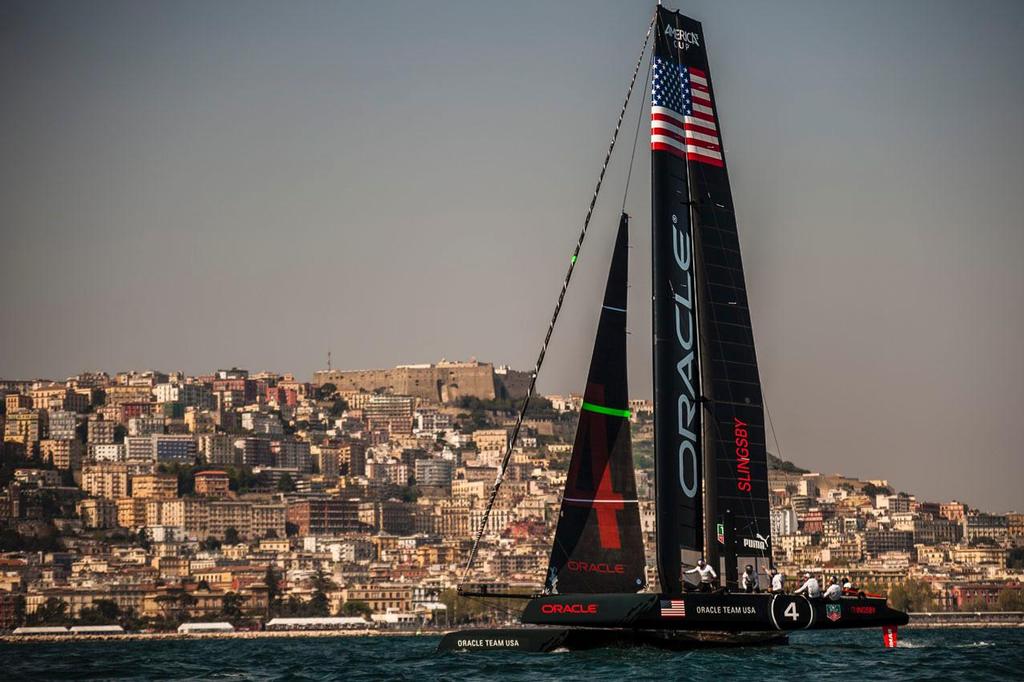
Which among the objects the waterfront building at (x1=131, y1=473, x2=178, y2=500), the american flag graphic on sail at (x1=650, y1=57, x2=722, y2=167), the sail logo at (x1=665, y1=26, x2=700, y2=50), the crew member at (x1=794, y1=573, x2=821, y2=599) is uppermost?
the waterfront building at (x1=131, y1=473, x2=178, y2=500)

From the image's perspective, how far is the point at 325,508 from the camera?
149000 mm

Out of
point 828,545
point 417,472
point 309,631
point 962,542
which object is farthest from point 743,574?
point 417,472

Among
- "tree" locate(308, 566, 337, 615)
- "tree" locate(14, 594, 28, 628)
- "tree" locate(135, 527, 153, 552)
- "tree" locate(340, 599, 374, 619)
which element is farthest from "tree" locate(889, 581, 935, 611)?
"tree" locate(135, 527, 153, 552)

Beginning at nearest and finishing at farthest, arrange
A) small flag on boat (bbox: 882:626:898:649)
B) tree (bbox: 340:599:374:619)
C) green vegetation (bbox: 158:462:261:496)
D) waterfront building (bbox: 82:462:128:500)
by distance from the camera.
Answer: small flag on boat (bbox: 882:626:898:649) < tree (bbox: 340:599:374:619) < waterfront building (bbox: 82:462:128:500) < green vegetation (bbox: 158:462:261:496)

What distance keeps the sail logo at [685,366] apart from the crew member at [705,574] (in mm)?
896

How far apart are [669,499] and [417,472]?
469ft

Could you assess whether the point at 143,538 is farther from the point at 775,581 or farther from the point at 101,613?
the point at 775,581

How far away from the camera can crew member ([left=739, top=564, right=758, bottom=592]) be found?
2614 centimetres

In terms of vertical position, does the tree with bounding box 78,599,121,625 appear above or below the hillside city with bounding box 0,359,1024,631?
below

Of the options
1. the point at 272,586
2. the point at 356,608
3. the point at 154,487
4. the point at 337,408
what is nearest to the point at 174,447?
the point at 154,487

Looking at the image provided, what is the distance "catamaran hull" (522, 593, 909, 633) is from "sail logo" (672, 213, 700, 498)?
165 cm

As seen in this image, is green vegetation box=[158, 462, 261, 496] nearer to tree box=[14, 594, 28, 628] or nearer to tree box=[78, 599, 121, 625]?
tree box=[14, 594, 28, 628]

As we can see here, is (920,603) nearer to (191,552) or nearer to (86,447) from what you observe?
(191,552)

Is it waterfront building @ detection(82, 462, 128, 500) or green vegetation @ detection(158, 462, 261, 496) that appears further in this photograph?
green vegetation @ detection(158, 462, 261, 496)
